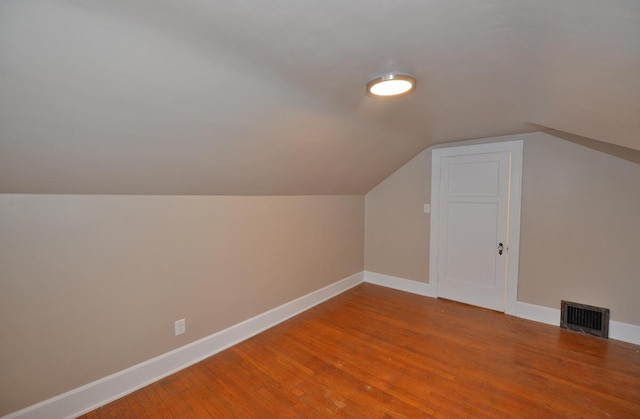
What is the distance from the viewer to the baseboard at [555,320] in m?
2.60

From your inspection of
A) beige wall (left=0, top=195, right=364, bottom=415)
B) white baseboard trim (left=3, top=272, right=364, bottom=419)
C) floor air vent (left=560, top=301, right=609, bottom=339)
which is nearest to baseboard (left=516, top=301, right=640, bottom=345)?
floor air vent (left=560, top=301, right=609, bottom=339)

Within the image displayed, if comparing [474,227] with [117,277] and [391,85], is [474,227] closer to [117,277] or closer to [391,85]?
[391,85]

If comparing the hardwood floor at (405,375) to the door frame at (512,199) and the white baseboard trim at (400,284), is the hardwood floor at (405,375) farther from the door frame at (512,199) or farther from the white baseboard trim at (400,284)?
the white baseboard trim at (400,284)

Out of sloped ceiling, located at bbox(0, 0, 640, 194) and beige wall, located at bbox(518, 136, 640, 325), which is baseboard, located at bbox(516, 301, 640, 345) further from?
sloped ceiling, located at bbox(0, 0, 640, 194)

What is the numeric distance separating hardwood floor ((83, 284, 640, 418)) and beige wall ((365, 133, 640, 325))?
42 centimetres

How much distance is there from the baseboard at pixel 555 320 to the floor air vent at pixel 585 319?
51 millimetres

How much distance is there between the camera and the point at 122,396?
1939 millimetres

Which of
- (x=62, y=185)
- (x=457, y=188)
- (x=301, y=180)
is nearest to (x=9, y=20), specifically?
(x=62, y=185)

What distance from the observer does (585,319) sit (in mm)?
2795

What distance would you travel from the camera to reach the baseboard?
260 centimetres

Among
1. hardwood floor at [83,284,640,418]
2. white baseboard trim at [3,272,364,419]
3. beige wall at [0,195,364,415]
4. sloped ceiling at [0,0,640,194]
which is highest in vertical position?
sloped ceiling at [0,0,640,194]

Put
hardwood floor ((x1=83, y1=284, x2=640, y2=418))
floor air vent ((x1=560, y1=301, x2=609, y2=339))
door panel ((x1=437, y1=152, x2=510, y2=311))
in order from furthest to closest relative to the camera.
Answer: door panel ((x1=437, y1=152, x2=510, y2=311)), floor air vent ((x1=560, y1=301, x2=609, y2=339)), hardwood floor ((x1=83, y1=284, x2=640, y2=418))

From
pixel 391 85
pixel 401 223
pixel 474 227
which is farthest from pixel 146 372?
pixel 474 227

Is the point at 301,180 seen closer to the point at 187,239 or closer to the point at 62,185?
the point at 187,239
